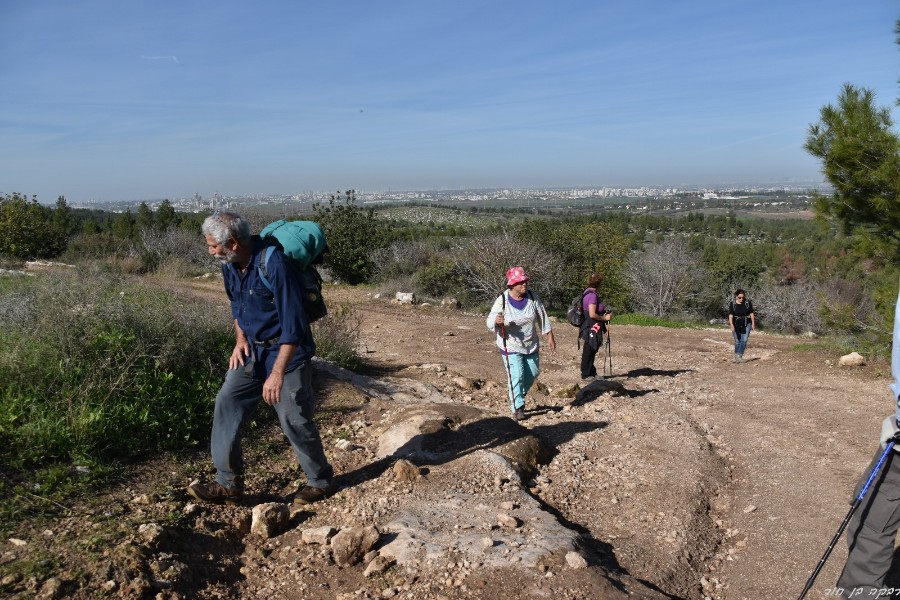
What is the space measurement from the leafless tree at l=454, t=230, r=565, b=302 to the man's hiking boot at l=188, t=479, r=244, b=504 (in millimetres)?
18708

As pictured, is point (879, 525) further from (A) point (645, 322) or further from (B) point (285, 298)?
(A) point (645, 322)

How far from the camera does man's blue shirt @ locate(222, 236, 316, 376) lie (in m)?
3.47

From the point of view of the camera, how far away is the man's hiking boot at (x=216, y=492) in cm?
369

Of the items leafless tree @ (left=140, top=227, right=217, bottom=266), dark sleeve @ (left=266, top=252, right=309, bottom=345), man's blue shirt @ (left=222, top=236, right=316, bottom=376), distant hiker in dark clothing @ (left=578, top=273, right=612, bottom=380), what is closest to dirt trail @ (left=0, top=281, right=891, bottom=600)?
distant hiker in dark clothing @ (left=578, top=273, right=612, bottom=380)

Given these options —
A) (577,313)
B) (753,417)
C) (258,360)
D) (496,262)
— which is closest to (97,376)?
(258,360)

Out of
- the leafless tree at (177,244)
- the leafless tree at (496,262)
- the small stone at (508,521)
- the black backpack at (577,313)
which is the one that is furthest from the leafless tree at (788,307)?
the small stone at (508,521)

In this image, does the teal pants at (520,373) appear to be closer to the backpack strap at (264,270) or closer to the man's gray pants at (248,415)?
the man's gray pants at (248,415)

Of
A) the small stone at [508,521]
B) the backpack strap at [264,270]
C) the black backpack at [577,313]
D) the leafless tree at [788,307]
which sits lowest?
the leafless tree at [788,307]

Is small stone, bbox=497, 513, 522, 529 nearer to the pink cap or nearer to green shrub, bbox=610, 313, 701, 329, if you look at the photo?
the pink cap

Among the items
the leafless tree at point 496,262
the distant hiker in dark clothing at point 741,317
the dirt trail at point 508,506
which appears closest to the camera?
the dirt trail at point 508,506

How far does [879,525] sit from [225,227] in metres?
3.41

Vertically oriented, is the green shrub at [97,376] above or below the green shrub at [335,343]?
above

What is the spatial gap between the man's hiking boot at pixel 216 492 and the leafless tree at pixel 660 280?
92.1 ft

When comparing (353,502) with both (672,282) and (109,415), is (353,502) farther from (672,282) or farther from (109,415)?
(672,282)
